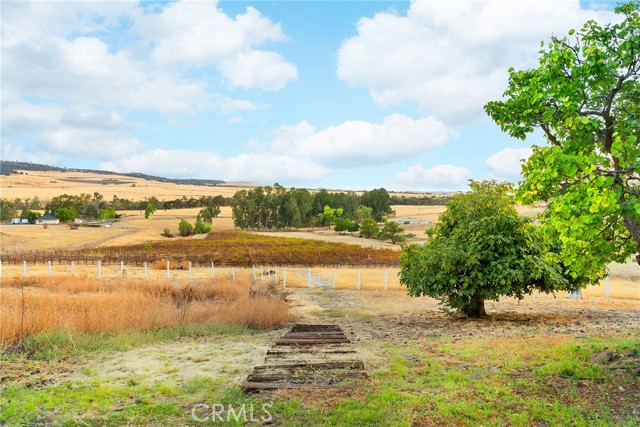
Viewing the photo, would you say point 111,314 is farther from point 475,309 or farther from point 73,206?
point 73,206

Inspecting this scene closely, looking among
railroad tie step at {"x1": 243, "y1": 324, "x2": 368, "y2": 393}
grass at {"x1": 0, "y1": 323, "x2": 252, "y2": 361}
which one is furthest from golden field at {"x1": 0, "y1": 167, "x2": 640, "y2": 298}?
grass at {"x1": 0, "y1": 323, "x2": 252, "y2": 361}

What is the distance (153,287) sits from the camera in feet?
68.9

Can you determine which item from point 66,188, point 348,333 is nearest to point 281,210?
point 66,188

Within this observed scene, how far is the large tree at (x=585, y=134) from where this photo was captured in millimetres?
6180

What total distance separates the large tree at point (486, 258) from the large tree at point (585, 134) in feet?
17.0

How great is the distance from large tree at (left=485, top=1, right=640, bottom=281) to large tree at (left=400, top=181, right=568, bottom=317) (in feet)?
17.0

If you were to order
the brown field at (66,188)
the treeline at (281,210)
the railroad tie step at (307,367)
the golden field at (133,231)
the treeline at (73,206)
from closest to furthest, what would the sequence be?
the railroad tie step at (307,367) < the golden field at (133,231) < the treeline at (281,210) < the treeline at (73,206) < the brown field at (66,188)

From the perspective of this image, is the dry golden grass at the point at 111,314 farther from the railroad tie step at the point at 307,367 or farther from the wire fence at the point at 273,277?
the wire fence at the point at 273,277

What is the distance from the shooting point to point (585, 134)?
7094mm

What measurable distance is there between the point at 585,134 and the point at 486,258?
23.1 feet

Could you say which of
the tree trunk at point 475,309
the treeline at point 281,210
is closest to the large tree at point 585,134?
the tree trunk at point 475,309

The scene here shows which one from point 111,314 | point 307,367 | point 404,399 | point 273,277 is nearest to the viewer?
point 404,399

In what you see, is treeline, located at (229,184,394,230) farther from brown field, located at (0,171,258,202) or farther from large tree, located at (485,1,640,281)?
large tree, located at (485,1,640,281)

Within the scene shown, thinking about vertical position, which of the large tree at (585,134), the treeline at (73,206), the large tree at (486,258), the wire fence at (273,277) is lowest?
the wire fence at (273,277)
